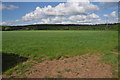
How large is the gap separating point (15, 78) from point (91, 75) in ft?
8.03

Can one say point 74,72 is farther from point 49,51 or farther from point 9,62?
point 49,51

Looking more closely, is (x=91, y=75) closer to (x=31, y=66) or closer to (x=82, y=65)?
(x=82, y=65)

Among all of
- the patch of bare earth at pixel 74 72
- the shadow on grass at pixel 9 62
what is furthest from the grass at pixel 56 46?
the patch of bare earth at pixel 74 72

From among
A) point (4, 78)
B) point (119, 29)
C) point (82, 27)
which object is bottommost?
point (4, 78)

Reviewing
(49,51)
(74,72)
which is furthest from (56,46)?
(74,72)

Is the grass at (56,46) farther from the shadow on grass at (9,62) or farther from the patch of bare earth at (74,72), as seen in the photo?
the patch of bare earth at (74,72)

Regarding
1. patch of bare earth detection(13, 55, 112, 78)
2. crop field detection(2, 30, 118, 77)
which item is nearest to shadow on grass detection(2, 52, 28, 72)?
crop field detection(2, 30, 118, 77)

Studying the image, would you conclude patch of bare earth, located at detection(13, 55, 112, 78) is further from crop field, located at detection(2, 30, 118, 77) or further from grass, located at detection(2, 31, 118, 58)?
grass, located at detection(2, 31, 118, 58)

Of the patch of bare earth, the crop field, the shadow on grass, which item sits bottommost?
the patch of bare earth

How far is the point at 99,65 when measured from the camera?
4926 mm

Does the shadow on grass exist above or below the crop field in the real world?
below

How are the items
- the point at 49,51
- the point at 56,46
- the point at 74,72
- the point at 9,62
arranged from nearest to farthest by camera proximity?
the point at 74,72
the point at 9,62
the point at 49,51
the point at 56,46

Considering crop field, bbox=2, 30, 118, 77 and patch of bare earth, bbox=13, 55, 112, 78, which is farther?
crop field, bbox=2, 30, 118, 77

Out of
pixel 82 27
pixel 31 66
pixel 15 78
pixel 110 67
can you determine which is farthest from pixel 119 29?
pixel 82 27
